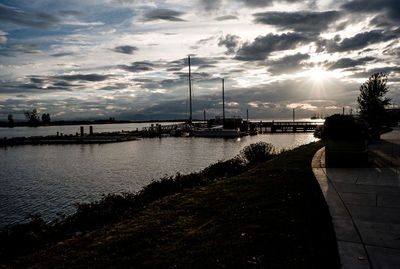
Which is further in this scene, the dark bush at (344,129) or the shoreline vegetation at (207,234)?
the dark bush at (344,129)

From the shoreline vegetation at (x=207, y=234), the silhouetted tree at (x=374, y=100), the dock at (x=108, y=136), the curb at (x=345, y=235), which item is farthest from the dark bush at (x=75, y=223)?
the dock at (x=108, y=136)

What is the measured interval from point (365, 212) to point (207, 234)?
308cm

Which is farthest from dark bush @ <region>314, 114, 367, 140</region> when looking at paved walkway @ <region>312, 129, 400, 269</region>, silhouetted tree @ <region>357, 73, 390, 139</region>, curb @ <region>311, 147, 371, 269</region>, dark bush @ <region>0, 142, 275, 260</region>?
silhouetted tree @ <region>357, 73, 390, 139</region>

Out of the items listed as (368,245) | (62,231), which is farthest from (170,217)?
(368,245)

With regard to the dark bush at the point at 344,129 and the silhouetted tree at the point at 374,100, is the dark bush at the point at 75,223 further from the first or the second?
the silhouetted tree at the point at 374,100

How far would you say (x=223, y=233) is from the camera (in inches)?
210

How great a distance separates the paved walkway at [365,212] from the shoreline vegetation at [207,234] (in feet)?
0.77

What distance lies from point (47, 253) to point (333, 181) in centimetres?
750

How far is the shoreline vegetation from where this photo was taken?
4.40 metres

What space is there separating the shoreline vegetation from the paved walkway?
23 centimetres

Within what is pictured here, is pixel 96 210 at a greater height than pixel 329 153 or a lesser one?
lesser

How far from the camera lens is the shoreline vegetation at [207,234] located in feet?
14.4

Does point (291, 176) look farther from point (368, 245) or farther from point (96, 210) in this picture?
point (96, 210)

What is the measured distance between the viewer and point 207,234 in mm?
5414
